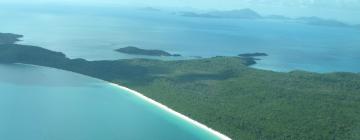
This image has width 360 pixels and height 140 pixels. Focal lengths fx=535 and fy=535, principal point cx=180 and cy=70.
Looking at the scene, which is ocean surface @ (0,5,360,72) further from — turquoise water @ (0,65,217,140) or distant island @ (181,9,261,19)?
distant island @ (181,9,261,19)

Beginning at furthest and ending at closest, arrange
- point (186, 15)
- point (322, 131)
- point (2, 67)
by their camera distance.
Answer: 1. point (186, 15)
2. point (2, 67)
3. point (322, 131)

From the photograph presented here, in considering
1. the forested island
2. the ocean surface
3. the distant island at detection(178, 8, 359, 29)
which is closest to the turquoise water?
the forested island

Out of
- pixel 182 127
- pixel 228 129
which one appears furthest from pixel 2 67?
pixel 228 129

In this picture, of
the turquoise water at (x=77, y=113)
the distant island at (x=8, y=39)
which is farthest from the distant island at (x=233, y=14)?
the turquoise water at (x=77, y=113)

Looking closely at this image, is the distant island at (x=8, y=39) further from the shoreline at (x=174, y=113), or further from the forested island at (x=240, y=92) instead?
the shoreline at (x=174, y=113)

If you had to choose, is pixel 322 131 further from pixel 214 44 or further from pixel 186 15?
pixel 186 15
